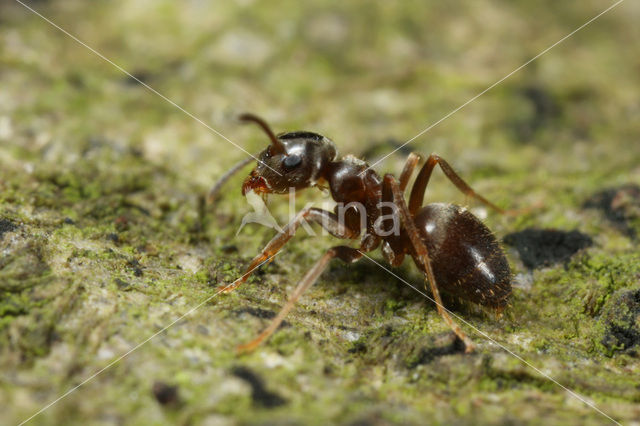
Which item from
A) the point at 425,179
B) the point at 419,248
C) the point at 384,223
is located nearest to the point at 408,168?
the point at 425,179

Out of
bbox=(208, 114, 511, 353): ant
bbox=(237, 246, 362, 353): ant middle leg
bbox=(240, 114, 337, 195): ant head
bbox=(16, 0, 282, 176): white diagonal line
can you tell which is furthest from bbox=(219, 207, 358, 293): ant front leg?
bbox=(16, 0, 282, 176): white diagonal line

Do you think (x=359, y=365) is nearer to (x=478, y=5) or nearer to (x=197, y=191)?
(x=197, y=191)

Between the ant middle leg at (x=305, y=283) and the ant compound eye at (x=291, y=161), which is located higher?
the ant compound eye at (x=291, y=161)

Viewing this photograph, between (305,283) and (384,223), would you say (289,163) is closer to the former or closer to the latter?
(384,223)

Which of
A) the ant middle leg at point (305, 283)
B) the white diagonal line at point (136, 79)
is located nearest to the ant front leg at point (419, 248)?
the ant middle leg at point (305, 283)

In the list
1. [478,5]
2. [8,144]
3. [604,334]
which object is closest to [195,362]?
[604,334]

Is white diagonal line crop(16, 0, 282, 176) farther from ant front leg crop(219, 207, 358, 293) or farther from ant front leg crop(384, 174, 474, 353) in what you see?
ant front leg crop(384, 174, 474, 353)

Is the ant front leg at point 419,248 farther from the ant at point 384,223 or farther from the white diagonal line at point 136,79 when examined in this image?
the white diagonal line at point 136,79

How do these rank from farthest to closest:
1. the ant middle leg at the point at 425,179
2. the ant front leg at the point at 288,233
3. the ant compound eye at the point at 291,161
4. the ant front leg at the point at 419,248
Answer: the ant middle leg at the point at 425,179
the ant compound eye at the point at 291,161
the ant front leg at the point at 288,233
the ant front leg at the point at 419,248
